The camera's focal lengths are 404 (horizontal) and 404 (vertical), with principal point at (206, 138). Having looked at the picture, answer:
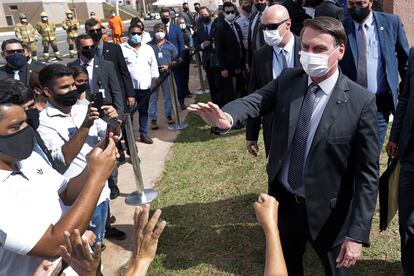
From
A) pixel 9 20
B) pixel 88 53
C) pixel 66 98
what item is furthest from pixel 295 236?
pixel 9 20

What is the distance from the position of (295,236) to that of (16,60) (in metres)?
4.19

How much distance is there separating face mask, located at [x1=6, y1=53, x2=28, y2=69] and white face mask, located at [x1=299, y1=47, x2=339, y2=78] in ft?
13.3

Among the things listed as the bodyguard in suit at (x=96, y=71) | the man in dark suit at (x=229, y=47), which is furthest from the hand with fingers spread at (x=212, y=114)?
the man in dark suit at (x=229, y=47)

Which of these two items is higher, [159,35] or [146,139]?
[159,35]

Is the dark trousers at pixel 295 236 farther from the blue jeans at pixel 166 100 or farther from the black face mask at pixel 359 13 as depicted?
the blue jeans at pixel 166 100

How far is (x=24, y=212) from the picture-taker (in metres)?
1.72

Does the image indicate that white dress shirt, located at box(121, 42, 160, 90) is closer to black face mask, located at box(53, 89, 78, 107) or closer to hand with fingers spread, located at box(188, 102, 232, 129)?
black face mask, located at box(53, 89, 78, 107)

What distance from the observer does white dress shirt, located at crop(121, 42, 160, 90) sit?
6.46 meters

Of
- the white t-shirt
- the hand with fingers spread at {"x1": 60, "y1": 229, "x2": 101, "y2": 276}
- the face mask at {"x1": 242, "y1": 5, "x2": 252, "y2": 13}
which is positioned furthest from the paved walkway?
the hand with fingers spread at {"x1": 60, "y1": 229, "x2": 101, "y2": 276}

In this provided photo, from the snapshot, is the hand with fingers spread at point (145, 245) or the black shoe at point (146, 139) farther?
the black shoe at point (146, 139)

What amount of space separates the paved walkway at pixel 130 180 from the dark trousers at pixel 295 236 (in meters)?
1.72

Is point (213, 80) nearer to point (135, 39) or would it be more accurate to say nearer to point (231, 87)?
point (231, 87)

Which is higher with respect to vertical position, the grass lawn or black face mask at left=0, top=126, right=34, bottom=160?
black face mask at left=0, top=126, right=34, bottom=160

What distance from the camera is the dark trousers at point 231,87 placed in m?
7.21
